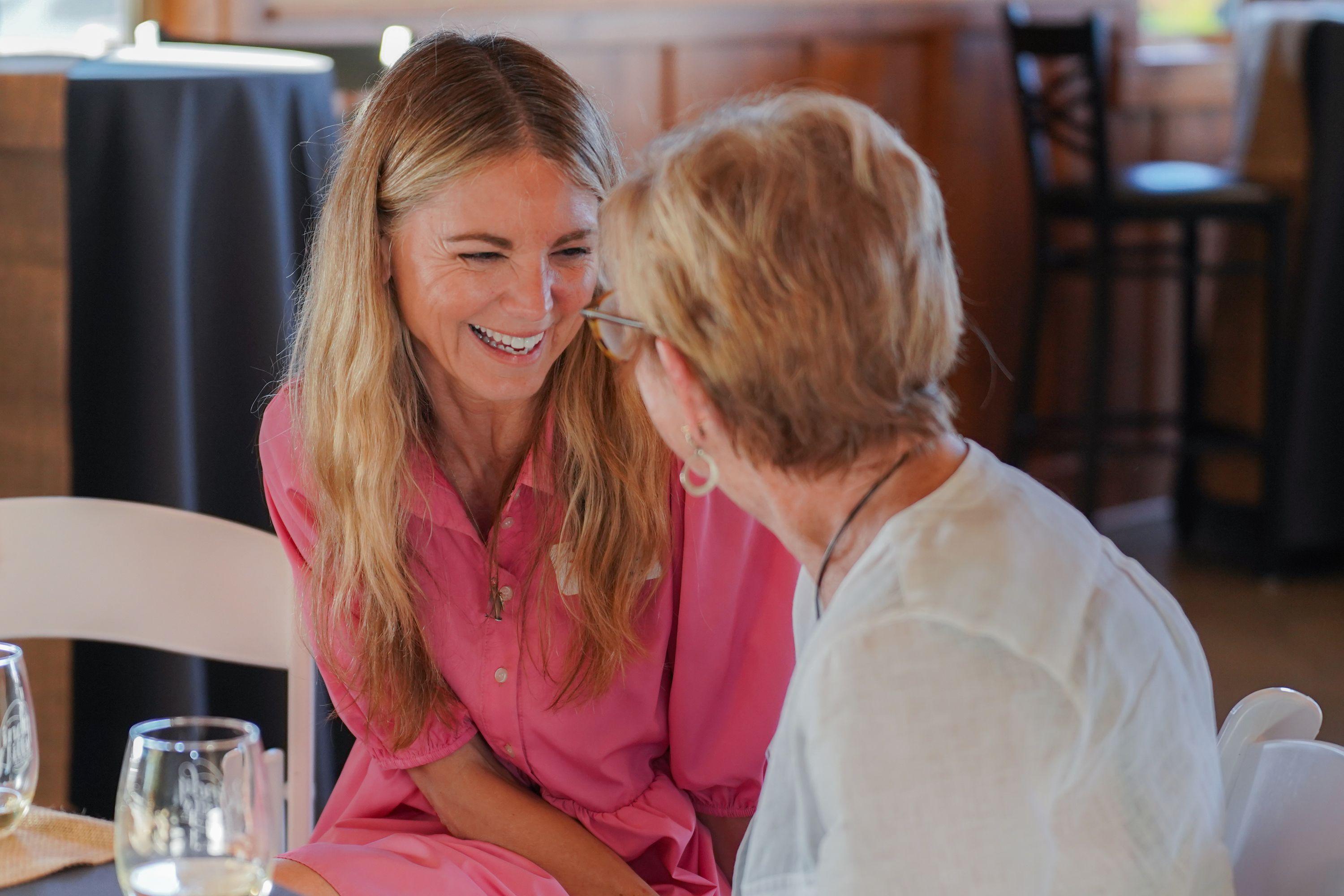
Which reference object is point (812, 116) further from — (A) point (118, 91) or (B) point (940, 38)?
(B) point (940, 38)

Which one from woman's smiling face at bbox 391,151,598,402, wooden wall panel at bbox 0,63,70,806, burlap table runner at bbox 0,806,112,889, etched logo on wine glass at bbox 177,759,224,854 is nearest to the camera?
etched logo on wine glass at bbox 177,759,224,854

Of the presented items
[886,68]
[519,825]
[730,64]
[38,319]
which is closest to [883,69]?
[886,68]

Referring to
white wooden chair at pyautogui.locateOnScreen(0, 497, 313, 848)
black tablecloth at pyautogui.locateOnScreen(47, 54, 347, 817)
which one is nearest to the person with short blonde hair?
white wooden chair at pyautogui.locateOnScreen(0, 497, 313, 848)

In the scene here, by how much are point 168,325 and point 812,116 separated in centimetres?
137

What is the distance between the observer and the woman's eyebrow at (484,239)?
1.32m

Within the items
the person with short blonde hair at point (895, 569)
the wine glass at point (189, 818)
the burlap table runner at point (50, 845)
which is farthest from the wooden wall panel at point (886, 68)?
the wine glass at point (189, 818)

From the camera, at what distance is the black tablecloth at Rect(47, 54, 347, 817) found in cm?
205

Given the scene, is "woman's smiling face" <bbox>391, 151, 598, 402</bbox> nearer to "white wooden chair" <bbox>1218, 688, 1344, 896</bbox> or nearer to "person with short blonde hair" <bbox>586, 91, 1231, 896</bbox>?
Answer: "person with short blonde hair" <bbox>586, 91, 1231, 896</bbox>

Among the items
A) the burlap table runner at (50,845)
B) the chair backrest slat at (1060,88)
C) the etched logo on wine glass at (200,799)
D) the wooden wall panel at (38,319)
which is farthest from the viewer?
the chair backrest slat at (1060,88)

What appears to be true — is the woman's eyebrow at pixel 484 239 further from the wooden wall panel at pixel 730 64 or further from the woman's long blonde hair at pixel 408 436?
the wooden wall panel at pixel 730 64

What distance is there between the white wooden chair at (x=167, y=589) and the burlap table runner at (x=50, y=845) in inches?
17.0

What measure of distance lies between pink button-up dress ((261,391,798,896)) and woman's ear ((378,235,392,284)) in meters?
0.18

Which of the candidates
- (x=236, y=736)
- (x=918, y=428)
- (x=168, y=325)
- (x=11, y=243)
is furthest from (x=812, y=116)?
(x=11, y=243)

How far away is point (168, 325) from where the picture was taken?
2059 millimetres
